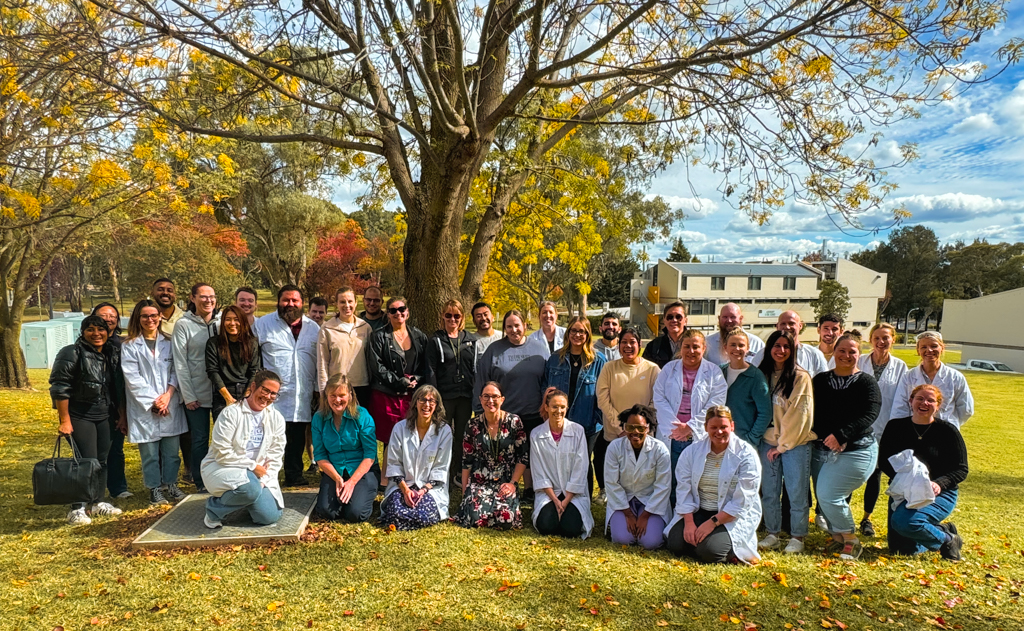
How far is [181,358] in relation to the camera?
5.38 meters

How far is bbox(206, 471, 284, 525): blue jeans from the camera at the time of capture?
4.58 meters

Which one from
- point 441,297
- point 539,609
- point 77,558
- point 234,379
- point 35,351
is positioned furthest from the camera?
point 35,351

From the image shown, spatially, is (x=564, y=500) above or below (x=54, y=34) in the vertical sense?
below

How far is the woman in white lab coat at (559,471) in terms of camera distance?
4.89 m

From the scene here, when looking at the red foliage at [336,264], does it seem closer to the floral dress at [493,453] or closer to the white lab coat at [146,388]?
the white lab coat at [146,388]

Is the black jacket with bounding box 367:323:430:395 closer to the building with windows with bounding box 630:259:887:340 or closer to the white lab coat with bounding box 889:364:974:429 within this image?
the white lab coat with bounding box 889:364:974:429

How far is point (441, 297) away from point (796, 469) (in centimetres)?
417

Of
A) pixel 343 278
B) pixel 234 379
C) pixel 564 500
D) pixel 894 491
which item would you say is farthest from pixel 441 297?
pixel 343 278

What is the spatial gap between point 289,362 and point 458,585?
300 cm

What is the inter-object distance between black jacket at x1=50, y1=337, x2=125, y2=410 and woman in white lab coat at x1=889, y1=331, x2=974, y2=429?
23.8ft

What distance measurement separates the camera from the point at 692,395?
4887 mm

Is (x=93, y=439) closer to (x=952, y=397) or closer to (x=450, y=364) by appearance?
(x=450, y=364)

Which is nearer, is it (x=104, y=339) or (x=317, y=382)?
(x=104, y=339)

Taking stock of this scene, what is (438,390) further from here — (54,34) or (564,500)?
(54,34)
